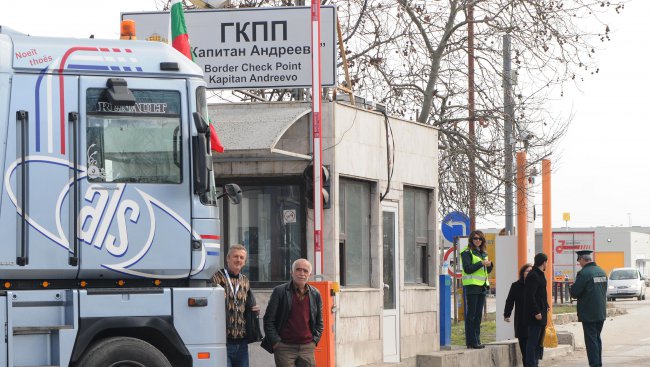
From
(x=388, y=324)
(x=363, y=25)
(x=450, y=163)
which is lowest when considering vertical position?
(x=388, y=324)

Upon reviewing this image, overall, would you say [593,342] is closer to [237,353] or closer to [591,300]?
[591,300]

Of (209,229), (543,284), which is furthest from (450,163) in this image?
(209,229)

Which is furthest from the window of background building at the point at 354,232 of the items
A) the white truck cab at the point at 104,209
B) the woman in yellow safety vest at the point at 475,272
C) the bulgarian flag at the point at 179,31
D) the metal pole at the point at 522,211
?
the white truck cab at the point at 104,209

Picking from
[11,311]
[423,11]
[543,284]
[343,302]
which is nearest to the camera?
[11,311]

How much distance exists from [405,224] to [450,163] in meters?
5.38

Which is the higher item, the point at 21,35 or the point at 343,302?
the point at 21,35

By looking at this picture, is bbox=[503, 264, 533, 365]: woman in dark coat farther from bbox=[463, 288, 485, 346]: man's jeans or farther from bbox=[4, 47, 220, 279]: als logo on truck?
bbox=[4, 47, 220, 279]: als logo on truck

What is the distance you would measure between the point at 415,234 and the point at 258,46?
472 cm

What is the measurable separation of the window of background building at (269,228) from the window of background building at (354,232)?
2.65ft

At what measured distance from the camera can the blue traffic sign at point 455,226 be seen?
941 inches

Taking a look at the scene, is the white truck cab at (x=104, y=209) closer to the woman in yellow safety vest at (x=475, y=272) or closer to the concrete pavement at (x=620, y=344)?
the woman in yellow safety vest at (x=475, y=272)

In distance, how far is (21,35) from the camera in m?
10.2

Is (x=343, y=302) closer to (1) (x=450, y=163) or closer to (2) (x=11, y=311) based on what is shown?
(2) (x=11, y=311)

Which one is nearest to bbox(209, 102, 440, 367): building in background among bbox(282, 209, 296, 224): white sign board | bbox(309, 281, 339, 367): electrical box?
bbox(282, 209, 296, 224): white sign board
